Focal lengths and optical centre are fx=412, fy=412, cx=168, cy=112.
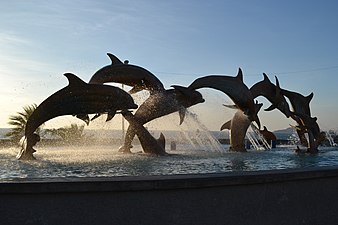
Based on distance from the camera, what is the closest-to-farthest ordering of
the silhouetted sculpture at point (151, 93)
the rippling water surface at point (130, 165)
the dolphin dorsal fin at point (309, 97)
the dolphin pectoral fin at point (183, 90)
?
the rippling water surface at point (130, 165)
the silhouetted sculpture at point (151, 93)
the dolphin pectoral fin at point (183, 90)
the dolphin dorsal fin at point (309, 97)

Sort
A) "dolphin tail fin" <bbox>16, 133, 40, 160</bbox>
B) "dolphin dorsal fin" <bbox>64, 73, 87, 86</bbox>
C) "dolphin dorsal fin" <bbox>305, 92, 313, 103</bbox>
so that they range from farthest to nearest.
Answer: "dolphin dorsal fin" <bbox>305, 92, 313, 103</bbox> < "dolphin tail fin" <bbox>16, 133, 40, 160</bbox> < "dolphin dorsal fin" <bbox>64, 73, 87, 86</bbox>

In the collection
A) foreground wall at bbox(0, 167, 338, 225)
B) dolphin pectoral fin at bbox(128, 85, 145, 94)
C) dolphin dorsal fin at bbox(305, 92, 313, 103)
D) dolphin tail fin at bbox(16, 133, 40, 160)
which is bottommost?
A: foreground wall at bbox(0, 167, 338, 225)

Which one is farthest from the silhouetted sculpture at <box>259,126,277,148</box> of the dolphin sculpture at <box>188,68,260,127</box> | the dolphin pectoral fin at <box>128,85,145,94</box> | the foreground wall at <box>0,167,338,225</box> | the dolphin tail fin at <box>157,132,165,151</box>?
the foreground wall at <box>0,167,338,225</box>

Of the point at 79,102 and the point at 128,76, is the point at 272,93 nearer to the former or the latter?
the point at 128,76

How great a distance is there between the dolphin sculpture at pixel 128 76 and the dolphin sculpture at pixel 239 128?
4378 millimetres

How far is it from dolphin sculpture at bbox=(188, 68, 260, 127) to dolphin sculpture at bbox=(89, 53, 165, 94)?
5.48 ft

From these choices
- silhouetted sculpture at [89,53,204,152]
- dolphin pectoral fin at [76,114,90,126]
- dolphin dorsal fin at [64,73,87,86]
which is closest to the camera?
dolphin dorsal fin at [64,73,87,86]

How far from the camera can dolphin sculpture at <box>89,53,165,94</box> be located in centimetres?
1182

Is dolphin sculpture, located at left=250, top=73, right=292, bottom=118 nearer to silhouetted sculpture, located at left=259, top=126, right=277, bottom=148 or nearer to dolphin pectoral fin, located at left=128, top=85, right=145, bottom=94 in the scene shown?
dolphin pectoral fin, located at left=128, top=85, right=145, bottom=94

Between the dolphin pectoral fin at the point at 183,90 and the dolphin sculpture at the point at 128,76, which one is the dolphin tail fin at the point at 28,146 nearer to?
the dolphin sculpture at the point at 128,76

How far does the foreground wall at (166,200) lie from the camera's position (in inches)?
178

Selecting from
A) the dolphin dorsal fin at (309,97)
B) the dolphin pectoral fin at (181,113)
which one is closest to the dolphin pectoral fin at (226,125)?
the dolphin dorsal fin at (309,97)

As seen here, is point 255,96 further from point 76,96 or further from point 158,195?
point 158,195

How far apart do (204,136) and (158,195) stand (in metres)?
12.0
